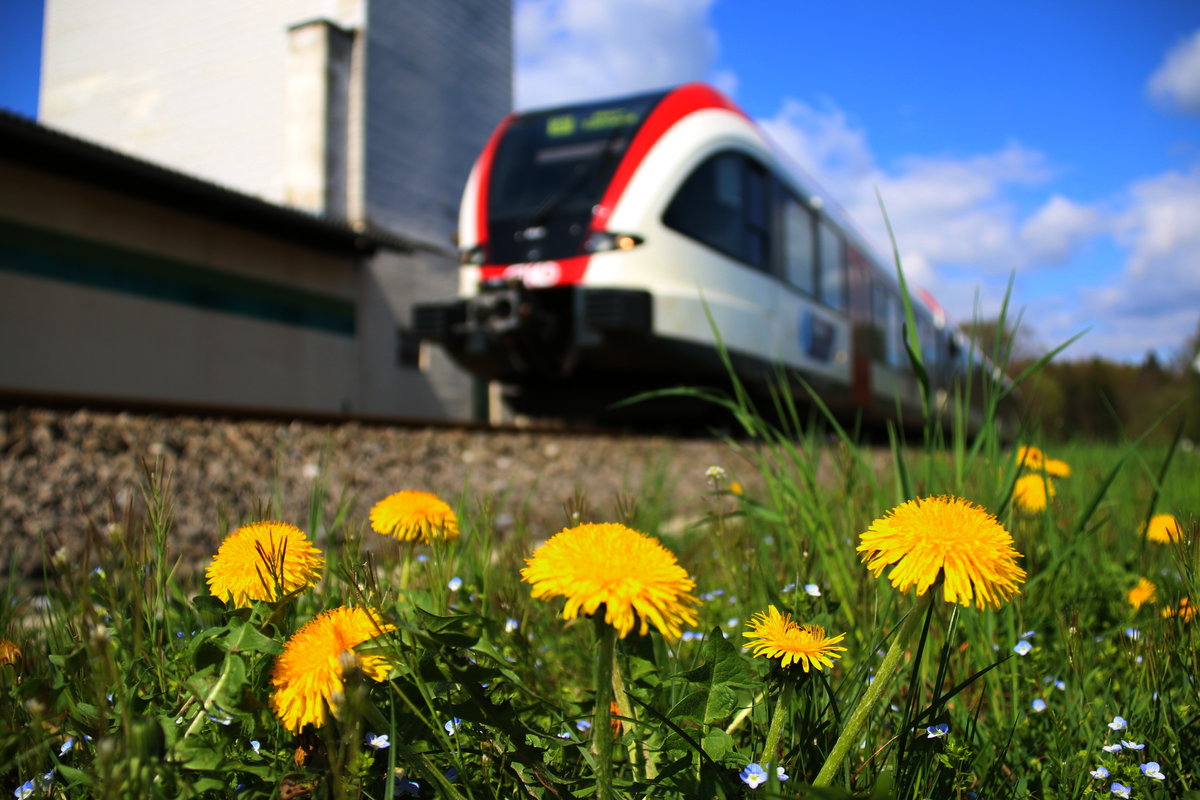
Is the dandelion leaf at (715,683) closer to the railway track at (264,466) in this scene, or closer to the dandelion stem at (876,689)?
the dandelion stem at (876,689)

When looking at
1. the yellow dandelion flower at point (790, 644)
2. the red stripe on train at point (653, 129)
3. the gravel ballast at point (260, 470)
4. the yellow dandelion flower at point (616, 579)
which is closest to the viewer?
the yellow dandelion flower at point (616, 579)

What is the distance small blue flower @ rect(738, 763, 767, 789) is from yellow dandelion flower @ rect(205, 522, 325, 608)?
479 millimetres

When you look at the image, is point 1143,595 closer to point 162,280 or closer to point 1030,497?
point 1030,497

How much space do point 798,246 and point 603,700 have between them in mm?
8342

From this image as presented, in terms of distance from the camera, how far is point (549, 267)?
23.2 ft

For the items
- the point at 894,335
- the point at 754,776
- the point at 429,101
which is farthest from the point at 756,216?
the point at 429,101

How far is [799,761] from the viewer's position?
0.91 meters

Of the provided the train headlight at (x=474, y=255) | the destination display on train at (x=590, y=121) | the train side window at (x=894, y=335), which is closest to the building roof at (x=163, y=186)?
the train headlight at (x=474, y=255)

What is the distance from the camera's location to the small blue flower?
713 millimetres

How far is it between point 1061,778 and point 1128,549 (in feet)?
4.92

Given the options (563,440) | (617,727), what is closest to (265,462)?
(563,440)

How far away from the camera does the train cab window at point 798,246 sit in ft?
27.3

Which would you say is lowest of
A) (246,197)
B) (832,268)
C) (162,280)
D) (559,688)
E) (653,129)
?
(559,688)

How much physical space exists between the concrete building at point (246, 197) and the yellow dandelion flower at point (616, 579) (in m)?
9.53
